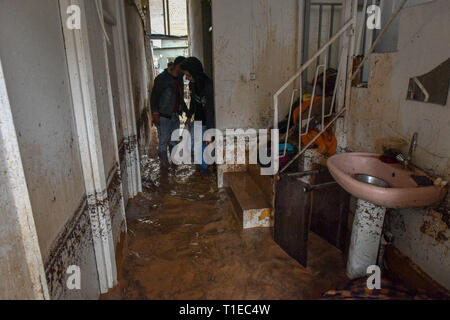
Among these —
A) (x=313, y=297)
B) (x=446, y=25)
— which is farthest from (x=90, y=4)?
(x=313, y=297)

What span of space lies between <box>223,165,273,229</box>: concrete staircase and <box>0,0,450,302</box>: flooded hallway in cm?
2

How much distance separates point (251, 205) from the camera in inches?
136

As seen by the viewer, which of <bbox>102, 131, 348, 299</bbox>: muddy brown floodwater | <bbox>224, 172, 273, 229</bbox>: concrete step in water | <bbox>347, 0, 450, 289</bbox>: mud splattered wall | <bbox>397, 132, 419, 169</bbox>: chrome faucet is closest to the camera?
<bbox>347, 0, 450, 289</bbox>: mud splattered wall

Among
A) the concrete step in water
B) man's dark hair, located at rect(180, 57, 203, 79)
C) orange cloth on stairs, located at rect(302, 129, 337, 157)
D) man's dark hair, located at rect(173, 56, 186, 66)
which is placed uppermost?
man's dark hair, located at rect(173, 56, 186, 66)

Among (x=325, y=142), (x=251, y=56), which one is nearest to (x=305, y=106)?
(x=325, y=142)

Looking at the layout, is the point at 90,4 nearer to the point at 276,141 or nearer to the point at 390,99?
the point at 276,141

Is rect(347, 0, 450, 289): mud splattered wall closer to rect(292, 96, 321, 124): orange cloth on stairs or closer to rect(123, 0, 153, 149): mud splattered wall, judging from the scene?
rect(292, 96, 321, 124): orange cloth on stairs

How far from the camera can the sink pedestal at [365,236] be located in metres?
2.21

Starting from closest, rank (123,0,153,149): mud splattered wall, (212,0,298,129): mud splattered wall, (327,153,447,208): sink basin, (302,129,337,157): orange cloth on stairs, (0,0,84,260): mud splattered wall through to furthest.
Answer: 1. (0,0,84,260): mud splattered wall
2. (327,153,447,208): sink basin
3. (302,129,337,157): orange cloth on stairs
4. (212,0,298,129): mud splattered wall
5. (123,0,153,149): mud splattered wall

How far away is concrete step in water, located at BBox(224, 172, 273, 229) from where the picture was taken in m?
3.37

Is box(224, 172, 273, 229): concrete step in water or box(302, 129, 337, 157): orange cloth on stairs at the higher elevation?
box(302, 129, 337, 157): orange cloth on stairs

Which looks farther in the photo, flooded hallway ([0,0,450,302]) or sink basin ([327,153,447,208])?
sink basin ([327,153,447,208])

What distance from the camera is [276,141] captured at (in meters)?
2.96

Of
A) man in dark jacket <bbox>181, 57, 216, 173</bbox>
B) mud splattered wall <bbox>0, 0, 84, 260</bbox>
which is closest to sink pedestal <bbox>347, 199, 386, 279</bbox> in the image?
mud splattered wall <bbox>0, 0, 84, 260</bbox>
